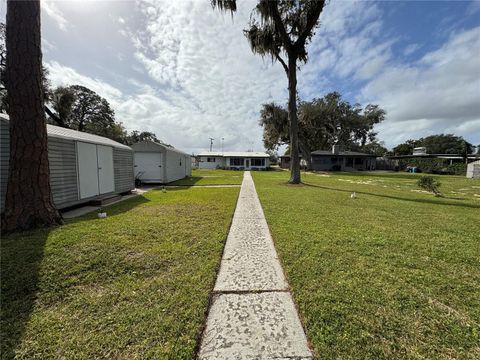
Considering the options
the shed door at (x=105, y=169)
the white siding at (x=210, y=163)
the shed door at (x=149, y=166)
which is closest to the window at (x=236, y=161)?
the white siding at (x=210, y=163)

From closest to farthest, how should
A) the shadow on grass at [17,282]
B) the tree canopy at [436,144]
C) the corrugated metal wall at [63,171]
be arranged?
the shadow on grass at [17,282]
the corrugated metal wall at [63,171]
the tree canopy at [436,144]

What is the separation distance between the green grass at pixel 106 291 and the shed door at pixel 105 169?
3742 millimetres

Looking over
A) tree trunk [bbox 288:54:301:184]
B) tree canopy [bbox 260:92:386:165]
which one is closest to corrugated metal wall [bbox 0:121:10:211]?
tree trunk [bbox 288:54:301:184]

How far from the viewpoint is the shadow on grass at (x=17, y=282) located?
6.09ft

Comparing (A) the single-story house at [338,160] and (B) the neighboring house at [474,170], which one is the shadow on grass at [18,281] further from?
(A) the single-story house at [338,160]

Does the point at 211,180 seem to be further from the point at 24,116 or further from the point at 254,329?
the point at 254,329

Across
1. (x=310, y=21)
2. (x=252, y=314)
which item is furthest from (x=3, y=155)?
(x=310, y=21)

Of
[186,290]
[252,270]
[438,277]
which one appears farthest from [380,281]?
[186,290]

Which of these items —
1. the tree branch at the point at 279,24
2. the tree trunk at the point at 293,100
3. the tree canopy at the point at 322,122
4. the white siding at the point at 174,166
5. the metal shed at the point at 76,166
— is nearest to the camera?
the metal shed at the point at 76,166

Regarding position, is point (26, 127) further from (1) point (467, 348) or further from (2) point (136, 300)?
(1) point (467, 348)

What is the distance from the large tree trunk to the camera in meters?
4.10

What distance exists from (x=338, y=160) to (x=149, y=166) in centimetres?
2992

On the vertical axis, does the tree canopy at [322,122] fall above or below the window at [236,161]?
above

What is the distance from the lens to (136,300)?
7.60 feet
